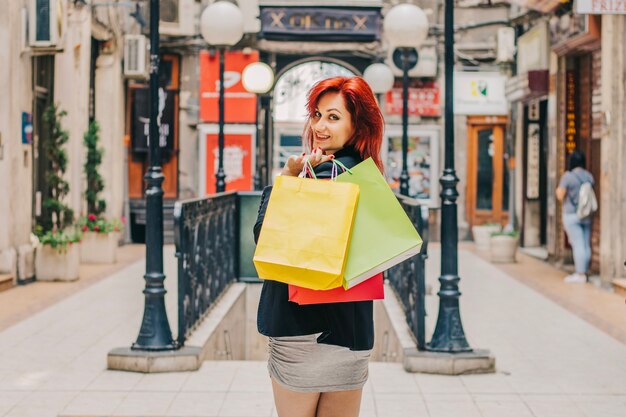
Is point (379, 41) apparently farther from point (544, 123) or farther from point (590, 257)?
point (590, 257)

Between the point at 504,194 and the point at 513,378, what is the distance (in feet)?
51.3

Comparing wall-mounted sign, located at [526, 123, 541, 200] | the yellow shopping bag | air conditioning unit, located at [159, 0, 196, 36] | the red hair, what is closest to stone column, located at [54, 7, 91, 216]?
air conditioning unit, located at [159, 0, 196, 36]

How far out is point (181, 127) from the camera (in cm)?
2234

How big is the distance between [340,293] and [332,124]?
0.61 metres

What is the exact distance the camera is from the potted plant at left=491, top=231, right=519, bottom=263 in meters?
16.7

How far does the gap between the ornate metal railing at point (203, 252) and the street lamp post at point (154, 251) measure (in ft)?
0.47

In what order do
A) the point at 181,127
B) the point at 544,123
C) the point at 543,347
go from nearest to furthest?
the point at 543,347
the point at 544,123
the point at 181,127

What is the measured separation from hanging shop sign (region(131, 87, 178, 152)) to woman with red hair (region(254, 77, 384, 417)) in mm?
18346

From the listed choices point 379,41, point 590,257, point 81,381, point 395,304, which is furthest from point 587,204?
point 379,41

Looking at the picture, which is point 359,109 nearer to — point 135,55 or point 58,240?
point 58,240

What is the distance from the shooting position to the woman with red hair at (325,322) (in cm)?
339

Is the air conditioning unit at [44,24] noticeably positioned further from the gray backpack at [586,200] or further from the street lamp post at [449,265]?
the gray backpack at [586,200]

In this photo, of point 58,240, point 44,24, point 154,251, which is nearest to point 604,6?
point 154,251

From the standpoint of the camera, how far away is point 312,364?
11.2 ft
